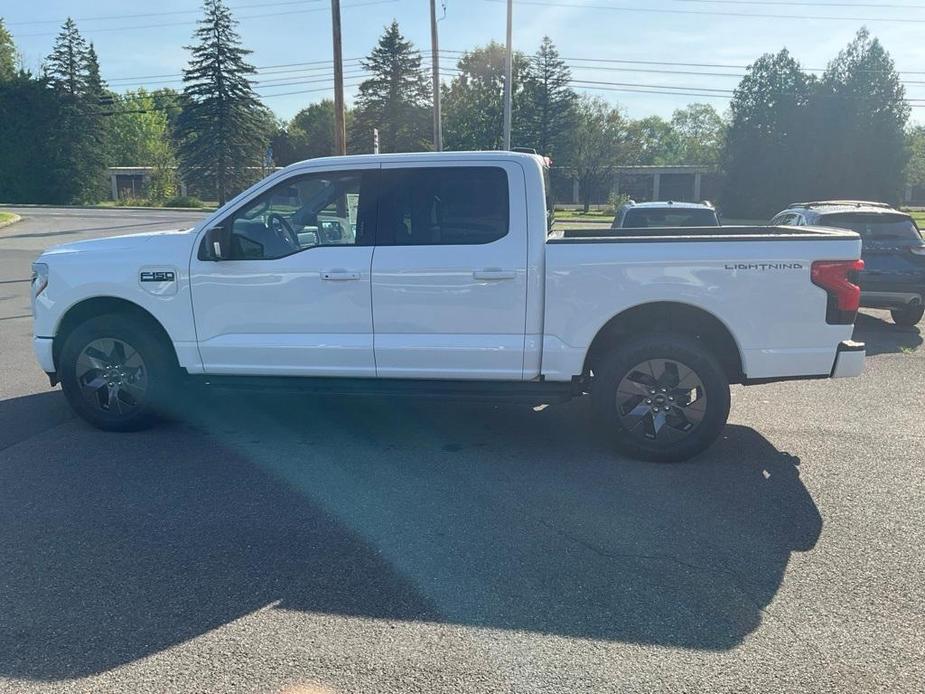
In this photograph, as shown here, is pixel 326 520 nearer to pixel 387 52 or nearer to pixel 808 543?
pixel 808 543

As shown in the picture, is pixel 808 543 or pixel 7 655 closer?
pixel 7 655

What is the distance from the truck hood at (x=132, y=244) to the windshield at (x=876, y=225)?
8107 millimetres

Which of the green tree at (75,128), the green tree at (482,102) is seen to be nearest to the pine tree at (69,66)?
the green tree at (75,128)

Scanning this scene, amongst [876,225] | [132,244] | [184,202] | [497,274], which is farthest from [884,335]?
[184,202]

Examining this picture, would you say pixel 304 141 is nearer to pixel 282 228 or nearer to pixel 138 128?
pixel 138 128

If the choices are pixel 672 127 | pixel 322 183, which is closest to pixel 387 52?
pixel 322 183

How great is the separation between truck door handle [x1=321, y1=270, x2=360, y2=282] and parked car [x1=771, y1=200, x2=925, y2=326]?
715 centimetres

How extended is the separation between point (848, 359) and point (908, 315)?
655 cm

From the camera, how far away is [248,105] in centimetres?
5300

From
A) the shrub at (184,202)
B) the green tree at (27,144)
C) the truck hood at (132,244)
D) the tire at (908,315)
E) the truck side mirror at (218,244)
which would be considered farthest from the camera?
the green tree at (27,144)

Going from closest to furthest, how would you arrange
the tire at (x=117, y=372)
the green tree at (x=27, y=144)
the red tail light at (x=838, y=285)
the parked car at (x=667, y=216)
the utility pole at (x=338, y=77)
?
the red tail light at (x=838, y=285) < the tire at (x=117, y=372) < the parked car at (x=667, y=216) < the utility pole at (x=338, y=77) < the green tree at (x=27, y=144)

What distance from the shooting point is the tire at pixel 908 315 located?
10172 mm

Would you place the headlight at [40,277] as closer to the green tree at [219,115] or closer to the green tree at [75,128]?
the green tree at [219,115]

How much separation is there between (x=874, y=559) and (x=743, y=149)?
175 feet
